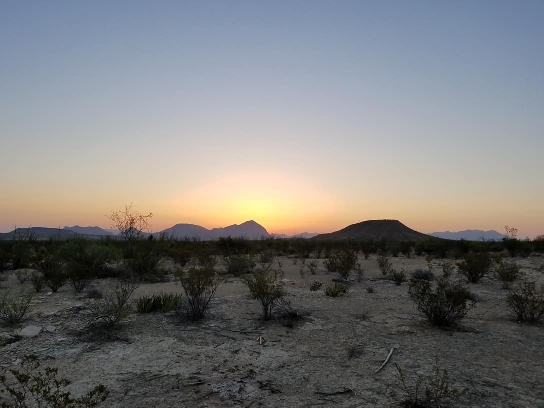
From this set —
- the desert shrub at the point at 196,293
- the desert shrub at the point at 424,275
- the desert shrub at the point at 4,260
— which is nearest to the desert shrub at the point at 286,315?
the desert shrub at the point at 196,293

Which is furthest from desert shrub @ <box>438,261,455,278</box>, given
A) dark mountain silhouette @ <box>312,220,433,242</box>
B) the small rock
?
dark mountain silhouette @ <box>312,220,433,242</box>

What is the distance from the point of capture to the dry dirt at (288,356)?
16.4ft

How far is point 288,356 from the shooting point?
20.5ft

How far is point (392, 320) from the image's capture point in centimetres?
822

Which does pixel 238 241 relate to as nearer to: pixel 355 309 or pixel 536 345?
pixel 355 309

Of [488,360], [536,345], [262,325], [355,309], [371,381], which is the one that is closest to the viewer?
[371,381]

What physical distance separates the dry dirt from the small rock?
0.10 meters

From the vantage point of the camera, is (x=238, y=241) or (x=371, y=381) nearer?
(x=371, y=381)

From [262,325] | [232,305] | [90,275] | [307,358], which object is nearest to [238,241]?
[90,275]

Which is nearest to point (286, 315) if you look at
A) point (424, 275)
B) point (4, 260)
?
point (424, 275)

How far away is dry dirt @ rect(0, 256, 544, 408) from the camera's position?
5.00m

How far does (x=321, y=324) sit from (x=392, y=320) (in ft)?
4.81

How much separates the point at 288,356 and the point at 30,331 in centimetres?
440

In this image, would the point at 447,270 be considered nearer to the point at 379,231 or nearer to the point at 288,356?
the point at 288,356
